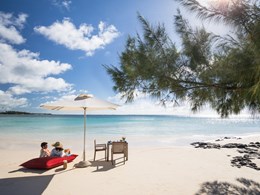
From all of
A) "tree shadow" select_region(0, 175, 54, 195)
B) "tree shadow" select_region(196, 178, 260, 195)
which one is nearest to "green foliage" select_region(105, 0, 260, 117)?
"tree shadow" select_region(196, 178, 260, 195)

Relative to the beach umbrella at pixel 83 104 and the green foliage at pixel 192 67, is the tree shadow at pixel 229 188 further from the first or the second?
the beach umbrella at pixel 83 104

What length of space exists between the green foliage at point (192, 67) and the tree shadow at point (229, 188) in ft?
4.92

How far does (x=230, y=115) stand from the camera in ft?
14.3

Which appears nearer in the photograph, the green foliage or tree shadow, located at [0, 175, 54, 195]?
the green foliage

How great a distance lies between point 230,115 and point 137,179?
2445 mm

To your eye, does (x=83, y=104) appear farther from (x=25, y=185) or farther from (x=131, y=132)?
(x=131, y=132)

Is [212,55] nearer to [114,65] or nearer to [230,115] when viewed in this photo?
[230,115]

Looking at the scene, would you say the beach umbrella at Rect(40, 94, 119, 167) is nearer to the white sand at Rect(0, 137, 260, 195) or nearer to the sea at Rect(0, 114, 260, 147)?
the white sand at Rect(0, 137, 260, 195)

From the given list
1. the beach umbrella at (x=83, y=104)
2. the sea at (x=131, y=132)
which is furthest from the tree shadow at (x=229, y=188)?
the beach umbrella at (x=83, y=104)

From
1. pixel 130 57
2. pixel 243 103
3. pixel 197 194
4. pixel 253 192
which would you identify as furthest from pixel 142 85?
pixel 253 192

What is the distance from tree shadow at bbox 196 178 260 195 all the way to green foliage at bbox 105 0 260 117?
4.92ft

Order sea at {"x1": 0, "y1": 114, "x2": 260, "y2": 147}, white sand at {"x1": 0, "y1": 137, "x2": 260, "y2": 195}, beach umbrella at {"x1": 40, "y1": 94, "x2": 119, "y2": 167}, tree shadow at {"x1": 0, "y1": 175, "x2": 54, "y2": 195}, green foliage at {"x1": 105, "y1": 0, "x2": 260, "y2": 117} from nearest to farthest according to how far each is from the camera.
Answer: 1. green foliage at {"x1": 105, "y1": 0, "x2": 260, "y2": 117}
2. tree shadow at {"x1": 0, "y1": 175, "x2": 54, "y2": 195}
3. white sand at {"x1": 0, "y1": 137, "x2": 260, "y2": 195}
4. beach umbrella at {"x1": 40, "y1": 94, "x2": 119, "y2": 167}
5. sea at {"x1": 0, "y1": 114, "x2": 260, "y2": 147}

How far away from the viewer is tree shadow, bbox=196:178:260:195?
152 inches

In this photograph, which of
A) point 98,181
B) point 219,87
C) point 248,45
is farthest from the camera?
point 98,181
